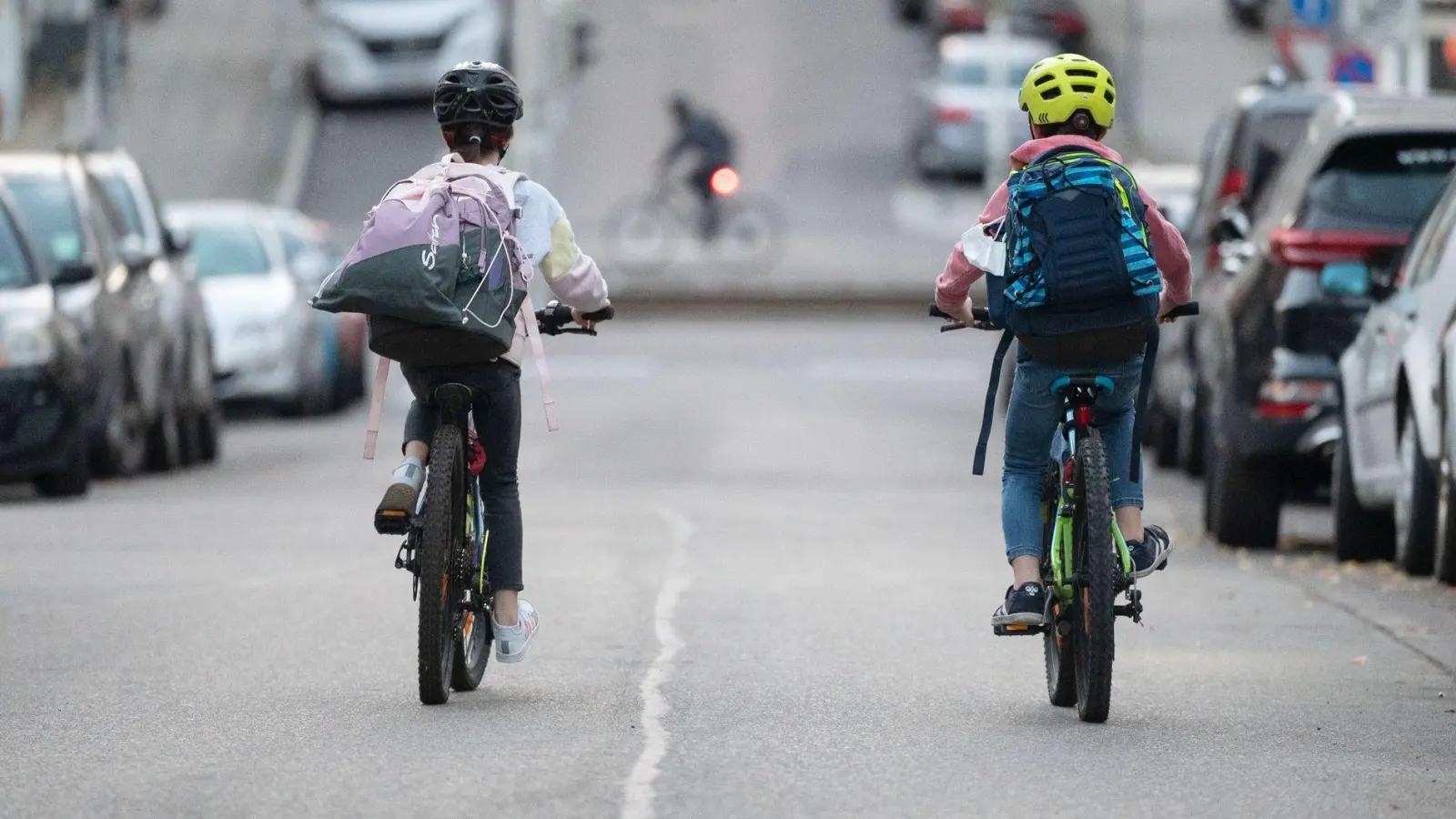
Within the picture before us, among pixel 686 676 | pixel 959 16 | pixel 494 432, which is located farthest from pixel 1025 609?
pixel 959 16

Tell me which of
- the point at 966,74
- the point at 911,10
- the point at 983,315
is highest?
the point at 983,315

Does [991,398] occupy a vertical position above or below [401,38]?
above

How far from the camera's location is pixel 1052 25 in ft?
164

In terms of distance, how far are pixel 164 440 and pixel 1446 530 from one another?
10103mm

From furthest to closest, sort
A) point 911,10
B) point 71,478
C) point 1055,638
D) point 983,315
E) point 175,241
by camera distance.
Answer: point 911,10 < point 175,241 < point 71,478 < point 983,315 < point 1055,638

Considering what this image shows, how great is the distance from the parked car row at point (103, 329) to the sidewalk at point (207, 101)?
803 inches

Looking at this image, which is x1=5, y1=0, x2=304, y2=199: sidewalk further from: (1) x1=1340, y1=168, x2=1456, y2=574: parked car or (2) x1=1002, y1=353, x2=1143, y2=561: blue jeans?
(2) x1=1002, y1=353, x2=1143, y2=561: blue jeans

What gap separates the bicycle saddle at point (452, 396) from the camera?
8836 millimetres

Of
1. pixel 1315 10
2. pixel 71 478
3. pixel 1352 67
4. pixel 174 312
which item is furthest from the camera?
pixel 1352 67

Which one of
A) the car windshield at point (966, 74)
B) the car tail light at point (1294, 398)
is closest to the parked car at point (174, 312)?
the car tail light at point (1294, 398)

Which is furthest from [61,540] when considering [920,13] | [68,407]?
[920,13]

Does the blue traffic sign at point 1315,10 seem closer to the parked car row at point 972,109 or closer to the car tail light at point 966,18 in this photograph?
the parked car row at point 972,109

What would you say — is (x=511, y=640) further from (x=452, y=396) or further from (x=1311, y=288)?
(x=1311, y=288)

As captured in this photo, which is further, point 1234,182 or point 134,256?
point 134,256
